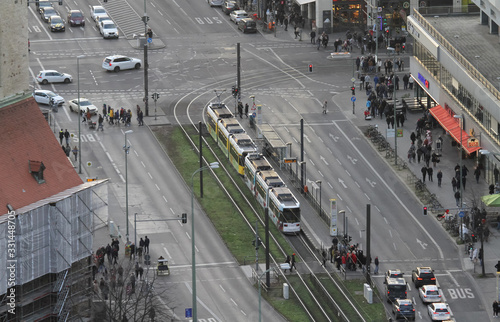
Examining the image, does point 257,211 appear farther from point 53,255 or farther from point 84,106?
point 84,106

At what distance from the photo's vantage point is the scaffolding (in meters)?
106

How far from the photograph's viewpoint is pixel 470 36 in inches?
6127

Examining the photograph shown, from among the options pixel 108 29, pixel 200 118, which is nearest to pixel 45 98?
pixel 200 118

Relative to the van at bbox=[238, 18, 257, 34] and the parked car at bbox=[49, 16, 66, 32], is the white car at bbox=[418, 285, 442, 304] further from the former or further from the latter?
the parked car at bbox=[49, 16, 66, 32]

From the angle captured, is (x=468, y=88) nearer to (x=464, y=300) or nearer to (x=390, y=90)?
(x=390, y=90)

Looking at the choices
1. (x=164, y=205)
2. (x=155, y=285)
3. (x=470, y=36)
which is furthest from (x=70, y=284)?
(x=470, y=36)

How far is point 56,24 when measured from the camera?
18825 centimetres

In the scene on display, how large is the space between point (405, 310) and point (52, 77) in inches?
2693

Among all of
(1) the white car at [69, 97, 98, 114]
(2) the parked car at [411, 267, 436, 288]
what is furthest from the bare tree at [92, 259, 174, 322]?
(1) the white car at [69, 97, 98, 114]

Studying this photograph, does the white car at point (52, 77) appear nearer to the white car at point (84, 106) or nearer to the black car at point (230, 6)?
the white car at point (84, 106)

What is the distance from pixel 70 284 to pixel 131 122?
4876 cm

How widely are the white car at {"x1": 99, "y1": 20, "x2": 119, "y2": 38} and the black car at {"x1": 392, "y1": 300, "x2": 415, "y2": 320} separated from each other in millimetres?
82732

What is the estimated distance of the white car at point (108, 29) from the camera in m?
187

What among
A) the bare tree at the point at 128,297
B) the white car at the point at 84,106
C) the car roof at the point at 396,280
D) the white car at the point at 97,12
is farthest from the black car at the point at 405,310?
the white car at the point at 97,12
